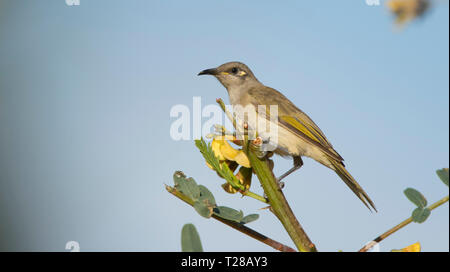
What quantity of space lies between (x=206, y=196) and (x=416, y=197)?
1.99 ft

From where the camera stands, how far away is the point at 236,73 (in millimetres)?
5199

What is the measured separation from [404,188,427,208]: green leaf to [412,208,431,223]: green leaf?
0.03 meters

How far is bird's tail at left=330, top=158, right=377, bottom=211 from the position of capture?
3.08 meters

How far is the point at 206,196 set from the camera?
1.35 metres

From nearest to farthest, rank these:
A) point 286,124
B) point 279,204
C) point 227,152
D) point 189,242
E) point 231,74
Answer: point 189,242, point 279,204, point 227,152, point 286,124, point 231,74

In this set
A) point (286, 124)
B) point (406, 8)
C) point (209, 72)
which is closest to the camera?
point (406, 8)

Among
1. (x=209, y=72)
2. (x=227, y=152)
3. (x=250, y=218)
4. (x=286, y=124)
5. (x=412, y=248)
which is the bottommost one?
(x=412, y=248)

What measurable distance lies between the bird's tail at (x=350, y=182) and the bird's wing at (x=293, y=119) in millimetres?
69

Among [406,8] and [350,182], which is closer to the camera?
[406,8]

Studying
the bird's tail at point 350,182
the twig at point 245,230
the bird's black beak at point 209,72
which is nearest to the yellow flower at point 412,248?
the twig at point 245,230

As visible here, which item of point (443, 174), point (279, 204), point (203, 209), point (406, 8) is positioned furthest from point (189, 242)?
point (406, 8)

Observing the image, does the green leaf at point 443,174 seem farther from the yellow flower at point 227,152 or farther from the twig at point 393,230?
the yellow flower at point 227,152

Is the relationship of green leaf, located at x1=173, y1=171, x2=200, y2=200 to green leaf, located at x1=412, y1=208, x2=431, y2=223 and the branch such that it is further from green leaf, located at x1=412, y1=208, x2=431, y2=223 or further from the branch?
green leaf, located at x1=412, y1=208, x2=431, y2=223

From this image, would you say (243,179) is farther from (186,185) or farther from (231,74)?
(231,74)
